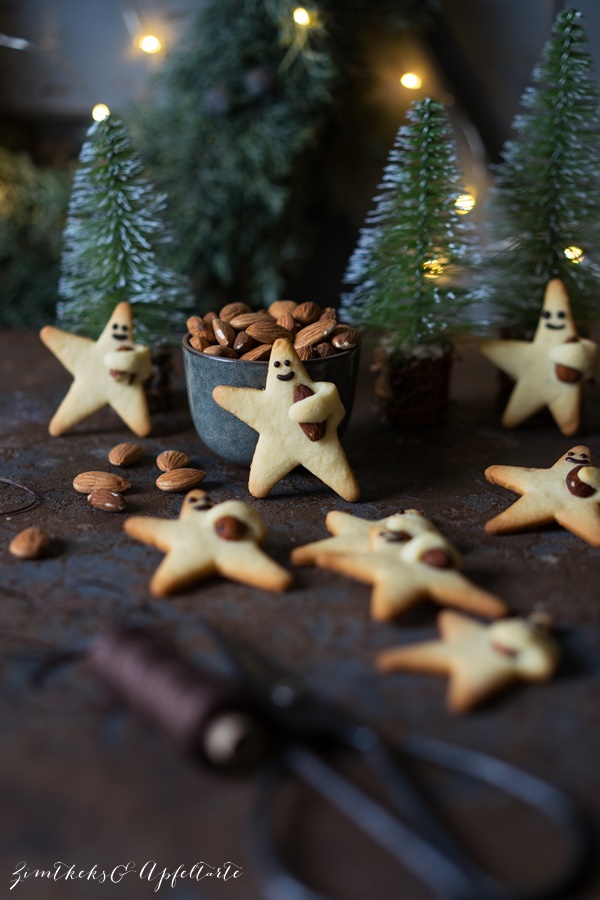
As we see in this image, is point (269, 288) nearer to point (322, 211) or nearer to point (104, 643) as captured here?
point (322, 211)

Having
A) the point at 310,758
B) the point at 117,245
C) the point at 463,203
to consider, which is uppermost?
the point at 463,203

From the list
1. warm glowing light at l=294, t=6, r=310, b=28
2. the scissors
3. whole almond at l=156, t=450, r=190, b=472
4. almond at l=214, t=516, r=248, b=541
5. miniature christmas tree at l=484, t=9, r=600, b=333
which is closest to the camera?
the scissors

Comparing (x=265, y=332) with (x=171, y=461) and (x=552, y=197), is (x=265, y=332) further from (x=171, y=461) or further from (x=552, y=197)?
(x=552, y=197)

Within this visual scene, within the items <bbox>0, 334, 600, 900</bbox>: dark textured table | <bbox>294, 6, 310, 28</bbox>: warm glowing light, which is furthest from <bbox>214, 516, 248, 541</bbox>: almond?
<bbox>294, 6, 310, 28</bbox>: warm glowing light

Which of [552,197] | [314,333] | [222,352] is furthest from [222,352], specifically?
[552,197]

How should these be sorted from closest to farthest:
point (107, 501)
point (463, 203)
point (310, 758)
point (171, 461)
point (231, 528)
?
point (310, 758) < point (231, 528) < point (107, 501) < point (171, 461) < point (463, 203)

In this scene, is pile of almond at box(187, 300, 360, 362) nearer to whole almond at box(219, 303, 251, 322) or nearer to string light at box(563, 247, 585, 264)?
whole almond at box(219, 303, 251, 322)

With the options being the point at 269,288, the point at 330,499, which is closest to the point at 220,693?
the point at 330,499
